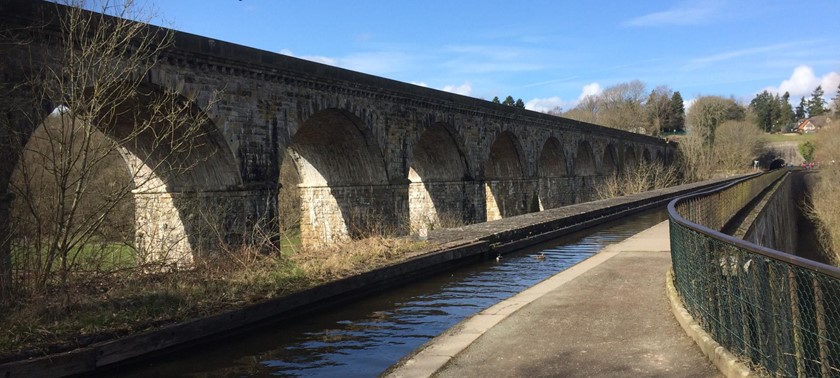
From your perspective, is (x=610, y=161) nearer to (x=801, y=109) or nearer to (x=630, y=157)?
(x=630, y=157)

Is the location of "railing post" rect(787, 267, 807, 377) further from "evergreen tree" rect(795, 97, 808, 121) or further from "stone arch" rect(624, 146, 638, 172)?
"evergreen tree" rect(795, 97, 808, 121)

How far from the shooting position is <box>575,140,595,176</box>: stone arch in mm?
46066

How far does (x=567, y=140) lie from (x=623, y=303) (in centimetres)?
3534

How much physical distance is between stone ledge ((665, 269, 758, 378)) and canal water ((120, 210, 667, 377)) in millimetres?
2771

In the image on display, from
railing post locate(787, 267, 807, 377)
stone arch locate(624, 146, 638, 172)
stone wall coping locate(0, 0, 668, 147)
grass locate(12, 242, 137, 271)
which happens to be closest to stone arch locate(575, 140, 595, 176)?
stone arch locate(624, 146, 638, 172)

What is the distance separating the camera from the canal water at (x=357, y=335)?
6.41m

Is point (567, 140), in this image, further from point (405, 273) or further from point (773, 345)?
point (773, 345)

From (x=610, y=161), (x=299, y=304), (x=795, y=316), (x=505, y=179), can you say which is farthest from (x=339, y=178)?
(x=610, y=161)

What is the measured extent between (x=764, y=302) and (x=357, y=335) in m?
4.76

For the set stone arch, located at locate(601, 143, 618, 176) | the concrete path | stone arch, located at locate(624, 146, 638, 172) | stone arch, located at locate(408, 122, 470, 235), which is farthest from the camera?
stone arch, located at locate(624, 146, 638, 172)

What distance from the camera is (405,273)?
35.5 ft

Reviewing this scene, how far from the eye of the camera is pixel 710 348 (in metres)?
4.80

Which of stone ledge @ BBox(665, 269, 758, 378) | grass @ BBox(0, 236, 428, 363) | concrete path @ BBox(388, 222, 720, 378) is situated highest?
grass @ BBox(0, 236, 428, 363)

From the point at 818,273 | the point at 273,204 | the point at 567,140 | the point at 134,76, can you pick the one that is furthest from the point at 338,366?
the point at 567,140
